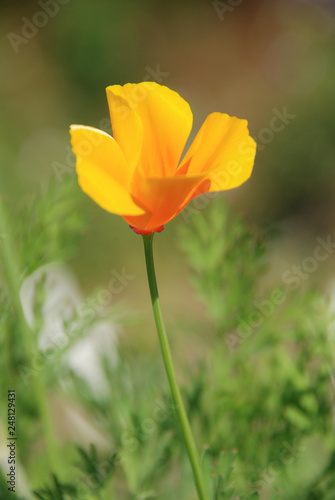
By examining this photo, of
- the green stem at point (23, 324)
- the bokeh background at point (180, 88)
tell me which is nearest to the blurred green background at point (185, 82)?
the bokeh background at point (180, 88)

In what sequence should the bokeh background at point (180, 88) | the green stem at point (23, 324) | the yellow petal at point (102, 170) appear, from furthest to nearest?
the bokeh background at point (180, 88), the green stem at point (23, 324), the yellow petal at point (102, 170)

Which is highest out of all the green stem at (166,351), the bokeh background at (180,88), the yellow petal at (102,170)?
the bokeh background at (180,88)

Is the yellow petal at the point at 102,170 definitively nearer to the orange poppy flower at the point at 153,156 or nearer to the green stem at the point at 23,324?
the orange poppy flower at the point at 153,156

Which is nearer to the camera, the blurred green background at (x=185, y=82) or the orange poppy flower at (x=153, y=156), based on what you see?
the orange poppy flower at (x=153, y=156)

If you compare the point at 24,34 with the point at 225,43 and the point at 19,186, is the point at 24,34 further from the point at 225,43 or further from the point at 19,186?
the point at 225,43

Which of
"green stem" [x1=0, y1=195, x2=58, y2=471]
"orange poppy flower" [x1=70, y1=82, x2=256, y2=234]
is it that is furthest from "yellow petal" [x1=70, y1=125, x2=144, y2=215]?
"green stem" [x1=0, y1=195, x2=58, y2=471]

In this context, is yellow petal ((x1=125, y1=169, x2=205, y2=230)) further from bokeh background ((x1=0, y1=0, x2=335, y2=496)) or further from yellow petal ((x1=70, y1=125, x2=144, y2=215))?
bokeh background ((x1=0, y1=0, x2=335, y2=496))
